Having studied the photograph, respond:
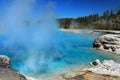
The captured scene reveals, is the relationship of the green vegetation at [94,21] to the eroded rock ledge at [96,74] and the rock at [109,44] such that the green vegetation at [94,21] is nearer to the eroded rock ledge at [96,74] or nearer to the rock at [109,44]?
the rock at [109,44]

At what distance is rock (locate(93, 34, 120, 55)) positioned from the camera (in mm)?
29600

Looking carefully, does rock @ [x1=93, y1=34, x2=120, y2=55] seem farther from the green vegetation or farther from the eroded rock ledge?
the green vegetation

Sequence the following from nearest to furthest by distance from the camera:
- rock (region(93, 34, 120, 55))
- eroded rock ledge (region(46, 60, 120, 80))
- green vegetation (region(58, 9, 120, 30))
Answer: eroded rock ledge (region(46, 60, 120, 80))
rock (region(93, 34, 120, 55))
green vegetation (region(58, 9, 120, 30))

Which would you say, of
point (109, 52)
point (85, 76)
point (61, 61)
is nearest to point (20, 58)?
point (61, 61)

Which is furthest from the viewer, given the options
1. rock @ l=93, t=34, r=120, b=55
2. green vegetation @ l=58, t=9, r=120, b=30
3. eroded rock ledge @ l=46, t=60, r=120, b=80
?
green vegetation @ l=58, t=9, r=120, b=30

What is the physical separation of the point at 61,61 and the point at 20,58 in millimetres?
4397

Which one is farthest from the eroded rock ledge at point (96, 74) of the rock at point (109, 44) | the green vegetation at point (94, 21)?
the green vegetation at point (94, 21)

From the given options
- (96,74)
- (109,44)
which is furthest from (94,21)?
(96,74)

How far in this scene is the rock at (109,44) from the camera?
97.1ft

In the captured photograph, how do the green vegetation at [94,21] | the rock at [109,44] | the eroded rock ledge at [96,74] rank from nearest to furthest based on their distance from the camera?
the eroded rock ledge at [96,74] → the rock at [109,44] → the green vegetation at [94,21]

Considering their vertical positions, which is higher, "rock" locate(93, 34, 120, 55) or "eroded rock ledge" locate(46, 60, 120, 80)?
"rock" locate(93, 34, 120, 55)

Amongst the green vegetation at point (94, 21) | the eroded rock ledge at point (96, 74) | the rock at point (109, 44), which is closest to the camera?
the eroded rock ledge at point (96, 74)

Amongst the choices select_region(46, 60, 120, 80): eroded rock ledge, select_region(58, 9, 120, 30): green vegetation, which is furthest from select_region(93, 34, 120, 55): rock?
select_region(58, 9, 120, 30): green vegetation

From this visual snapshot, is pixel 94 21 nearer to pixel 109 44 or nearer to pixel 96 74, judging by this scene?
pixel 109 44
